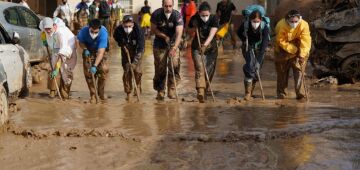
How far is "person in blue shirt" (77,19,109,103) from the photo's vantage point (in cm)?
966

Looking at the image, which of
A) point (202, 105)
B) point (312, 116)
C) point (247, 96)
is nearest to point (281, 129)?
point (312, 116)

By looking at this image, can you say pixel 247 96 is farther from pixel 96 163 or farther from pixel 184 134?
pixel 96 163

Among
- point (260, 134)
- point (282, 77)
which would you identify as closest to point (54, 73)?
point (282, 77)

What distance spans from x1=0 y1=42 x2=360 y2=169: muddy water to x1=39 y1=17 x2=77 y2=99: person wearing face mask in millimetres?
821

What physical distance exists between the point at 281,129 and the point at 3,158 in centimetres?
316

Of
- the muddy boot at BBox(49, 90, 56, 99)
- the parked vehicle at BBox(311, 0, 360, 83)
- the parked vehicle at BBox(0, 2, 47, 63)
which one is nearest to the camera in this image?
the muddy boot at BBox(49, 90, 56, 99)

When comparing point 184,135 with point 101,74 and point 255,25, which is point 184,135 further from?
point 255,25

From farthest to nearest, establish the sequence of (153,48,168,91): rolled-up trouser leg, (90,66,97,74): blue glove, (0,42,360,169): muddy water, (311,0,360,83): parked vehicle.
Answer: (311,0,360,83): parked vehicle, (153,48,168,91): rolled-up trouser leg, (90,66,97,74): blue glove, (0,42,360,169): muddy water

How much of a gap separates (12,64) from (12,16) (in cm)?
429

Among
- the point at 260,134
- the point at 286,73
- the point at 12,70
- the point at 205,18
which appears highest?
the point at 205,18

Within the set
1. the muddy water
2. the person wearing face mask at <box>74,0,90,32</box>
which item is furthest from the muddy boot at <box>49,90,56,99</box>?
the person wearing face mask at <box>74,0,90,32</box>

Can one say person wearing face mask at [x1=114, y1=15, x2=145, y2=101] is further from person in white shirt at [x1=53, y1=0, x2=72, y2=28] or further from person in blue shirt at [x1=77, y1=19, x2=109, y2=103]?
person in white shirt at [x1=53, y1=0, x2=72, y2=28]

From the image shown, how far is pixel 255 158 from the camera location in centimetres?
593

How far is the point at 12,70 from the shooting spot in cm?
856
